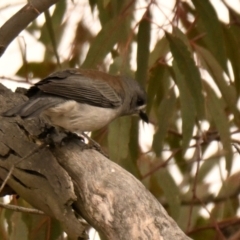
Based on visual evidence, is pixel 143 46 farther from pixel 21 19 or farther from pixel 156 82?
pixel 21 19

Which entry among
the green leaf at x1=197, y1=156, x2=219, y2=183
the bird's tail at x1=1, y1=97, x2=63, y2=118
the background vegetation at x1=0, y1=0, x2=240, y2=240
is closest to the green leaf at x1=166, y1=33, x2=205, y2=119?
the background vegetation at x1=0, y1=0, x2=240, y2=240

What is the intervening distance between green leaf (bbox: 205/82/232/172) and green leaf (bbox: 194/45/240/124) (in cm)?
5

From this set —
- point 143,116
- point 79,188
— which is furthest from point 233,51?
point 79,188

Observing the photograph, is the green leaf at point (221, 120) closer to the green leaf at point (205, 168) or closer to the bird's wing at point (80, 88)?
the bird's wing at point (80, 88)

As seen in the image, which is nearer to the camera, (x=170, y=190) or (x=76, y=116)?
(x=76, y=116)

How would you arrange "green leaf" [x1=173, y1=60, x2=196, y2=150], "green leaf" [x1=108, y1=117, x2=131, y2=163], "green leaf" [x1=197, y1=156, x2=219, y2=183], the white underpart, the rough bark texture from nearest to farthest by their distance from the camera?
1. the rough bark texture
2. the white underpart
3. "green leaf" [x1=108, y1=117, x2=131, y2=163]
4. "green leaf" [x1=173, y1=60, x2=196, y2=150]
5. "green leaf" [x1=197, y1=156, x2=219, y2=183]

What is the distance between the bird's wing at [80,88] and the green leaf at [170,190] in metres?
0.36

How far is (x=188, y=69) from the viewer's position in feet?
7.96

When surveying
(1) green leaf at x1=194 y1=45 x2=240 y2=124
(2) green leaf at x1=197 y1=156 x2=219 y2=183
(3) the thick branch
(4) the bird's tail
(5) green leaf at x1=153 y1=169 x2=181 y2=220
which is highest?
(3) the thick branch

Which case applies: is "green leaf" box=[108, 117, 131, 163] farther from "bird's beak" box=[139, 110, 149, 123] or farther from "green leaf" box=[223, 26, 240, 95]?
"green leaf" box=[223, 26, 240, 95]

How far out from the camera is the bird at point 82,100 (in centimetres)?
220

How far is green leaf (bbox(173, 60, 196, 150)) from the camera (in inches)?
98.0

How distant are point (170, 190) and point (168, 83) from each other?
16.7 inches

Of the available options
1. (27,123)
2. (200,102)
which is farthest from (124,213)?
(200,102)
